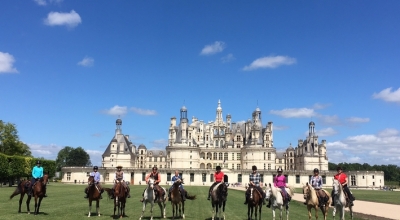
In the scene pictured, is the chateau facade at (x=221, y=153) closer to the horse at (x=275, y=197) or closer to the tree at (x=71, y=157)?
the tree at (x=71, y=157)

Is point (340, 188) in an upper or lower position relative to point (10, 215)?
upper

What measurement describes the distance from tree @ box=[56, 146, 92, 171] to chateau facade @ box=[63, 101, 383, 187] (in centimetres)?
2893

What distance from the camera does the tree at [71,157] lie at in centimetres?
13650

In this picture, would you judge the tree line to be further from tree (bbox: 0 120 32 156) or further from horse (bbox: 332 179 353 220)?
horse (bbox: 332 179 353 220)

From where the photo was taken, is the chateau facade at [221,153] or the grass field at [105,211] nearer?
the grass field at [105,211]

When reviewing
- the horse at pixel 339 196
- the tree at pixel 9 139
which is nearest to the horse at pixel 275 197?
the horse at pixel 339 196

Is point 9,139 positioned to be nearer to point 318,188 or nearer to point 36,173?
point 36,173

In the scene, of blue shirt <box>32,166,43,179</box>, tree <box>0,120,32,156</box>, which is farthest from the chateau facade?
blue shirt <box>32,166,43,179</box>

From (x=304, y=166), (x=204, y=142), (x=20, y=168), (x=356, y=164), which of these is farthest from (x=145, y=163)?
(x=356, y=164)

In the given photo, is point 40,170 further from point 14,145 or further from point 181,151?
point 181,151

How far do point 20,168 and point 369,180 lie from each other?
79.7 m

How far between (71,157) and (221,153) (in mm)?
59851

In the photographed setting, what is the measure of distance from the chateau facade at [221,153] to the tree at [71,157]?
2893 centimetres

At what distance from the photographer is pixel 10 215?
57.4 ft
